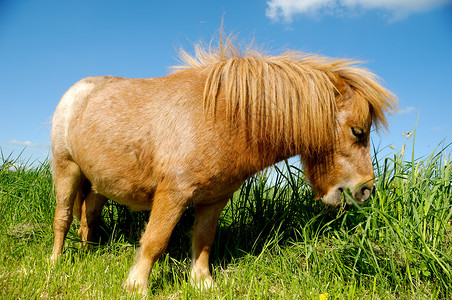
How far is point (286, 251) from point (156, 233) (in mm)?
1379

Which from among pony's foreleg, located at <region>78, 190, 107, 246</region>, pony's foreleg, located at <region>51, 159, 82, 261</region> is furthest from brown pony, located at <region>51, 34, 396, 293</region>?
pony's foreleg, located at <region>78, 190, 107, 246</region>

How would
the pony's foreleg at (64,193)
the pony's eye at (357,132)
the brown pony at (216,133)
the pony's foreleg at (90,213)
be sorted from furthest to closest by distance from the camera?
the pony's foreleg at (90,213), the pony's foreleg at (64,193), the pony's eye at (357,132), the brown pony at (216,133)

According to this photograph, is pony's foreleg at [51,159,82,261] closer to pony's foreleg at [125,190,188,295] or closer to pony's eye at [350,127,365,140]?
pony's foreleg at [125,190,188,295]

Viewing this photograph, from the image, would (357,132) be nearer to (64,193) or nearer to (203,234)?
(203,234)

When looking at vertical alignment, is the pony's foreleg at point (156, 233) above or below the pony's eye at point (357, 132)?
below

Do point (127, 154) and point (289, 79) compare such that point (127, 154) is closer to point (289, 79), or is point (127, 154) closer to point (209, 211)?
point (209, 211)

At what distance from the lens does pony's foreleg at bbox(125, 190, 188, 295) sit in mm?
2633

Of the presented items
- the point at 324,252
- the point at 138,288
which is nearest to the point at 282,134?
the point at 324,252

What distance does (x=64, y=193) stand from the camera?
11.4ft

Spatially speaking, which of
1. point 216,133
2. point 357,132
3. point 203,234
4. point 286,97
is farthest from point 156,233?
point 357,132

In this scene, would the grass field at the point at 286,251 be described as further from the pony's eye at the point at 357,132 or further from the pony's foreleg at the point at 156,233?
the pony's eye at the point at 357,132

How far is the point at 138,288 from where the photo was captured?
2646 mm

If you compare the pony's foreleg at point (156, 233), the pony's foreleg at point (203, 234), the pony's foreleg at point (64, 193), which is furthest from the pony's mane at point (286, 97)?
the pony's foreleg at point (64, 193)

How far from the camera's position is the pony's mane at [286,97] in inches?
105
